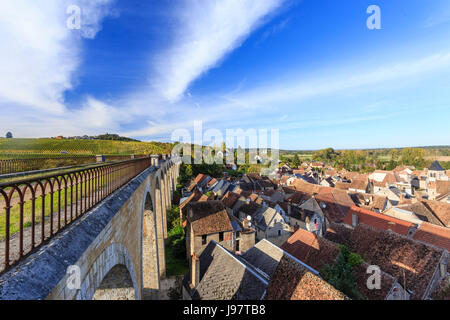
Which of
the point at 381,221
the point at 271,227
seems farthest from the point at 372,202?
the point at 271,227

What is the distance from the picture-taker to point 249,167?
6962 cm

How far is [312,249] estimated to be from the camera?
11.4 m

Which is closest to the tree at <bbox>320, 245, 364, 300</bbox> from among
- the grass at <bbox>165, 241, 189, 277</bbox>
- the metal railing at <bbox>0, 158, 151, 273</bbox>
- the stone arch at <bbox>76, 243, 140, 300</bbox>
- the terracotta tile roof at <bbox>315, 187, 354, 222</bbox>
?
the stone arch at <bbox>76, 243, 140, 300</bbox>

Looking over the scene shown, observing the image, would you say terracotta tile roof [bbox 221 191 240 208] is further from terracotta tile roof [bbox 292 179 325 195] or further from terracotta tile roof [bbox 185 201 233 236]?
terracotta tile roof [bbox 292 179 325 195]

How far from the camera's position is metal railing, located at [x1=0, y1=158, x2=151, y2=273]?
1.80 m

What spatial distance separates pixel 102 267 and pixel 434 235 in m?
21.4

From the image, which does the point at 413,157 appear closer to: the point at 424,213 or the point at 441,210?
the point at 441,210

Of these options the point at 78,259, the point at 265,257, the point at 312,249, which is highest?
the point at 78,259

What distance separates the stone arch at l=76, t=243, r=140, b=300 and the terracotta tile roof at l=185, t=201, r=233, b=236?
389 inches
